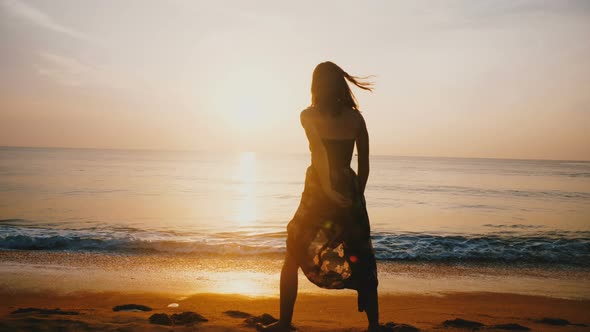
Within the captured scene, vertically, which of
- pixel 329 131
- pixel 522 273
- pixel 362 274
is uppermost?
pixel 329 131

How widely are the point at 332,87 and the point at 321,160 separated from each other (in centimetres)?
59

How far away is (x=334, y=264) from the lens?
12.3 ft

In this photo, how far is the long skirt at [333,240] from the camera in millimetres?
3664

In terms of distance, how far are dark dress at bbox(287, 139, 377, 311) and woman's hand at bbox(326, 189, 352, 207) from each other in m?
0.03

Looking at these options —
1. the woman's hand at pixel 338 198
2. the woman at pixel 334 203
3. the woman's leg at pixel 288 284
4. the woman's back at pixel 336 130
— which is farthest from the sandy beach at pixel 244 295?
the woman's back at pixel 336 130

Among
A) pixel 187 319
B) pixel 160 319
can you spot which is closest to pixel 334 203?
pixel 187 319

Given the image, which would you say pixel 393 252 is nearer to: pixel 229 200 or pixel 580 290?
pixel 580 290

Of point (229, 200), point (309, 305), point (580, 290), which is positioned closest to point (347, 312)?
point (309, 305)

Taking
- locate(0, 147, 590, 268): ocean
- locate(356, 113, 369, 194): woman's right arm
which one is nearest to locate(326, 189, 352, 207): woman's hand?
locate(356, 113, 369, 194): woman's right arm

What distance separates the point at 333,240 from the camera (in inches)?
146

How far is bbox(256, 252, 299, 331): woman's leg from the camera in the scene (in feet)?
12.6

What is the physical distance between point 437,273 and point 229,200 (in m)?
16.2

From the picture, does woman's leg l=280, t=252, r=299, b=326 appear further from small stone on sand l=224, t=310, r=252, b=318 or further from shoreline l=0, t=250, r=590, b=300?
shoreline l=0, t=250, r=590, b=300

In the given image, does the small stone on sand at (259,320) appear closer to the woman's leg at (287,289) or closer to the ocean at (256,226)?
the woman's leg at (287,289)
